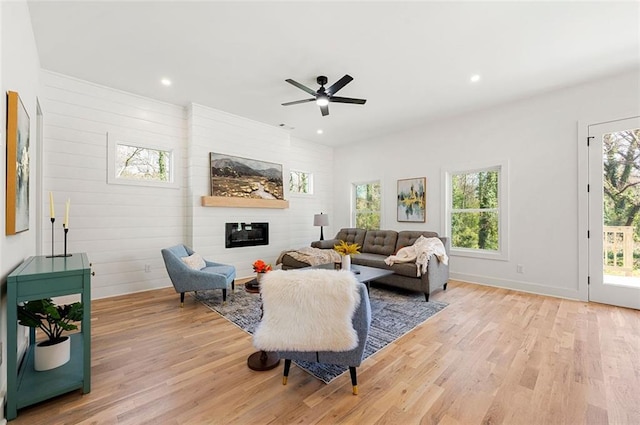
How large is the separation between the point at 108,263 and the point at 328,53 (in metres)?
4.05

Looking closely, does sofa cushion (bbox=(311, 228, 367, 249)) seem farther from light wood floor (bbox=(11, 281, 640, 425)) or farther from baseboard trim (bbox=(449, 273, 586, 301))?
light wood floor (bbox=(11, 281, 640, 425))

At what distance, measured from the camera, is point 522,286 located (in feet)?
13.9

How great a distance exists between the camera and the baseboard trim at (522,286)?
3865 mm

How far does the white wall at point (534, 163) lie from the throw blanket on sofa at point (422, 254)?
1.07 meters

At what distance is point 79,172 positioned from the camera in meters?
3.70

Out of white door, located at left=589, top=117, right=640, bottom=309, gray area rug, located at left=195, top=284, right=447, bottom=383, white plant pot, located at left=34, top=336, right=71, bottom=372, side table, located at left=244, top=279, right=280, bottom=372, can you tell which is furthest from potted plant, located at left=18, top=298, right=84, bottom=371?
white door, located at left=589, top=117, right=640, bottom=309

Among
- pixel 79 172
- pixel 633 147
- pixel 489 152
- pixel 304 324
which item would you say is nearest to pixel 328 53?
pixel 304 324

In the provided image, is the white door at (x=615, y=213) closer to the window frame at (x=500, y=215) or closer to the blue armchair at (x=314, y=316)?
the window frame at (x=500, y=215)

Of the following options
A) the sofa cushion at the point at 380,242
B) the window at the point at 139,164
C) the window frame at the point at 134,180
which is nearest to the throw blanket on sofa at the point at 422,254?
the sofa cushion at the point at 380,242

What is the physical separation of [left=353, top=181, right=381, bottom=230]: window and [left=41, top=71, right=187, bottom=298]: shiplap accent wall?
400 centimetres

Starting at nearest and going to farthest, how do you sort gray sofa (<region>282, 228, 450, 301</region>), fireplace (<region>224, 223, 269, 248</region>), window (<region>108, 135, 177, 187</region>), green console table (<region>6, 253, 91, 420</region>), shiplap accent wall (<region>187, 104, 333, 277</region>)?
1. green console table (<region>6, 253, 91, 420</region>)
2. gray sofa (<region>282, 228, 450, 301</region>)
3. window (<region>108, 135, 177, 187</region>)
4. shiplap accent wall (<region>187, 104, 333, 277</region>)
5. fireplace (<region>224, 223, 269, 248</region>)

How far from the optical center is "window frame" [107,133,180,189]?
12.9 ft

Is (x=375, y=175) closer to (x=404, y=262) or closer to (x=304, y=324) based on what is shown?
(x=404, y=262)

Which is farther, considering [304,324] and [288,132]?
[288,132]
